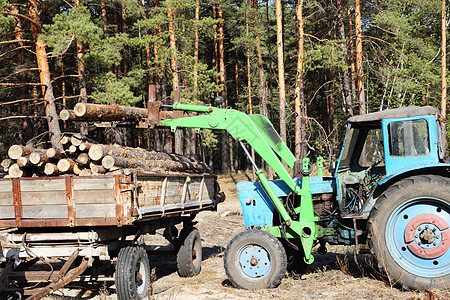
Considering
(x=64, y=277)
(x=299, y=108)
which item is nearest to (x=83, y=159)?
(x=64, y=277)

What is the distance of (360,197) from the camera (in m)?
7.17

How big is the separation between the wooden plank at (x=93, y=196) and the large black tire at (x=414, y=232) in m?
3.97

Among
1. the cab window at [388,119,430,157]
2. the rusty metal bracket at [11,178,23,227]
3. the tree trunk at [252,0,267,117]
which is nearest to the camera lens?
the rusty metal bracket at [11,178,23,227]

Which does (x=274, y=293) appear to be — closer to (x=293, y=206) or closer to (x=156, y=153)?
(x=293, y=206)

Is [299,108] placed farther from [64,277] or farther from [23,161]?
[64,277]

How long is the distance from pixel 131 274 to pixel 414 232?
4.34 m

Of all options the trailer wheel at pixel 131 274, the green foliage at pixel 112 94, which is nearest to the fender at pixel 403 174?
the trailer wheel at pixel 131 274

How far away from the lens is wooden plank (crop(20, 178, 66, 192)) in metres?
6.40

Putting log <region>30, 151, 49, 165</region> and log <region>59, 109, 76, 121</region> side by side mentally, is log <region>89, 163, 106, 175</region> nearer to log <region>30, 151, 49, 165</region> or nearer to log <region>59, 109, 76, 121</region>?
log <region>30, 151, 49, 165</region>

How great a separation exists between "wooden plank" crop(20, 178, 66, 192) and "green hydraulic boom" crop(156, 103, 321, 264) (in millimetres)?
2299

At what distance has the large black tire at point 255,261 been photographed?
276 inches

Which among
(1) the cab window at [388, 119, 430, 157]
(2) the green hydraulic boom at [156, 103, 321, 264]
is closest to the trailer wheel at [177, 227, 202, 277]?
(2) the green hydraulic boom at [156, 103, 321, 264]

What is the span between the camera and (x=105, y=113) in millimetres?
7773

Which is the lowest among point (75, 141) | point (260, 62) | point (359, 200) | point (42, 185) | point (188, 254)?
point (188, 254)
